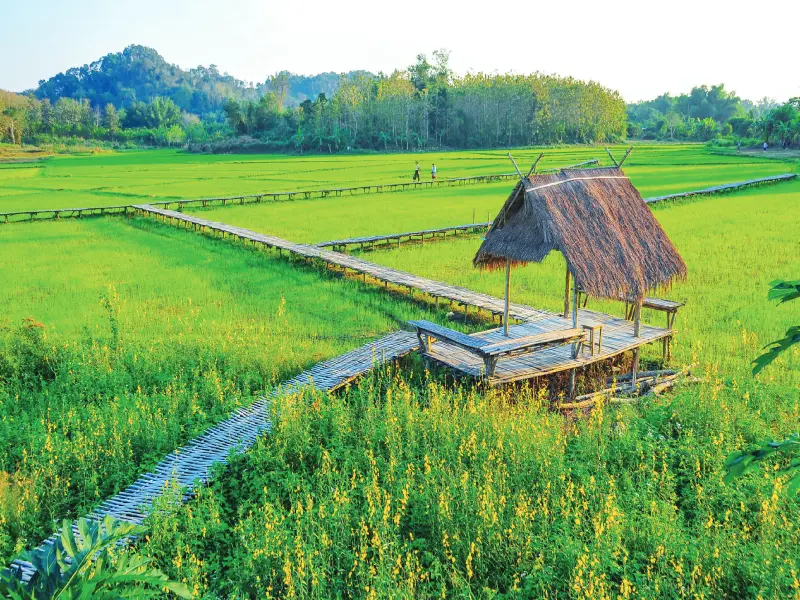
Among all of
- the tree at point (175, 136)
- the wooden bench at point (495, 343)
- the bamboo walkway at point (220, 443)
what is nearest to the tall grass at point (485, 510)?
the bamboo walkway at point (220, 443)

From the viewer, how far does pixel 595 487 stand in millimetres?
6316

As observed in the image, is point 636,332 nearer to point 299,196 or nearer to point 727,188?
point 727,188

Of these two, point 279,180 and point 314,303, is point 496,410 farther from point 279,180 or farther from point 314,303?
point 279,180

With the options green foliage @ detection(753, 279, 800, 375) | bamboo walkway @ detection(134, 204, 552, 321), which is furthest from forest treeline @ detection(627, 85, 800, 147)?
green foliage @ detection(753, 279, 800, 375)

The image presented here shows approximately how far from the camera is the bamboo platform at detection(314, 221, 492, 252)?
1884cm

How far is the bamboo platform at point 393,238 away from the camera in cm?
1884

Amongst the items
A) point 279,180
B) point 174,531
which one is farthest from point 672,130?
point 174,531

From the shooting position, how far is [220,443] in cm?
760

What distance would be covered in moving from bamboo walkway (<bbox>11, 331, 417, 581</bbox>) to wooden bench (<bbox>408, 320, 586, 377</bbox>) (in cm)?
60

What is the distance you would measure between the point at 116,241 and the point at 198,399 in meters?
14.4

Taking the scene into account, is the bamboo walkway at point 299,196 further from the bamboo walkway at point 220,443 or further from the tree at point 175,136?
the tree at point 175,136

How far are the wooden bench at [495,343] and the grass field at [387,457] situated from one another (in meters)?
0.50

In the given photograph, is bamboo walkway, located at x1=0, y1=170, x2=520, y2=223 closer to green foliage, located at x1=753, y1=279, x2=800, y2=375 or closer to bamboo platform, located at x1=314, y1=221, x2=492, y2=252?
bamboo platform, located at x1=314, y1=221, x2=492, y2=252

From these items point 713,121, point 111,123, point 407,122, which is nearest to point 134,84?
point 111,123
